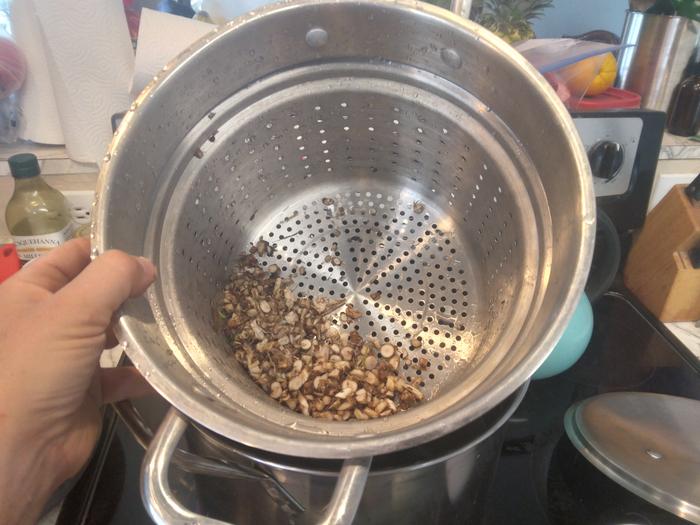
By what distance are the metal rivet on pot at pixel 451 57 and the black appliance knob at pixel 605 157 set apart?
11.9 inches

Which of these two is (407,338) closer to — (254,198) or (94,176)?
(254,198)

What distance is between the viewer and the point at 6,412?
1.21 feet

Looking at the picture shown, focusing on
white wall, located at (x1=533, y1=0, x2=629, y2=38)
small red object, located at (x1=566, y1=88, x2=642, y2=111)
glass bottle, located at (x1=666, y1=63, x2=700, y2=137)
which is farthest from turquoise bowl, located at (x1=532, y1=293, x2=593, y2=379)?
white wall, located at (x1=533, y1=0, x2=629, y2=38)

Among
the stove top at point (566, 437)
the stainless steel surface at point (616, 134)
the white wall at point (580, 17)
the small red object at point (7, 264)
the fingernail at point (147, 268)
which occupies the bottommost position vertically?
the stove top at point (566, 437)

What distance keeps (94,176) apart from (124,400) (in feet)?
1.28

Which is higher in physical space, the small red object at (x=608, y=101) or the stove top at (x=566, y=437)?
the small red object at (x=608, y=101)

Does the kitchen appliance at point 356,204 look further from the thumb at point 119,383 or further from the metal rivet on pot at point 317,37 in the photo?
the thumb at point 119,383

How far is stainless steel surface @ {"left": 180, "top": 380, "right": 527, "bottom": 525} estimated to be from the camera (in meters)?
0.39

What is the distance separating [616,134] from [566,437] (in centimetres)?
43

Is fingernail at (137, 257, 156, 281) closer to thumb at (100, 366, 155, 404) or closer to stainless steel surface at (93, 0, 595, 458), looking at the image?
stainless steel surface at (93, 0, 595, 458)

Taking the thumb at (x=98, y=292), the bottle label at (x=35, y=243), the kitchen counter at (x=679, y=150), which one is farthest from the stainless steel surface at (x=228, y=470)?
the kitchen counter at (x=679, y=150)

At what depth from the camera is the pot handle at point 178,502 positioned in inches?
12.6

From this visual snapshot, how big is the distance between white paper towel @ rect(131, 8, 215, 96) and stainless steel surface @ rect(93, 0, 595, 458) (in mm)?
184

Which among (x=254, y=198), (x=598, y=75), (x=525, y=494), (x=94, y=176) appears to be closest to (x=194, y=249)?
(x=254, y=198)
